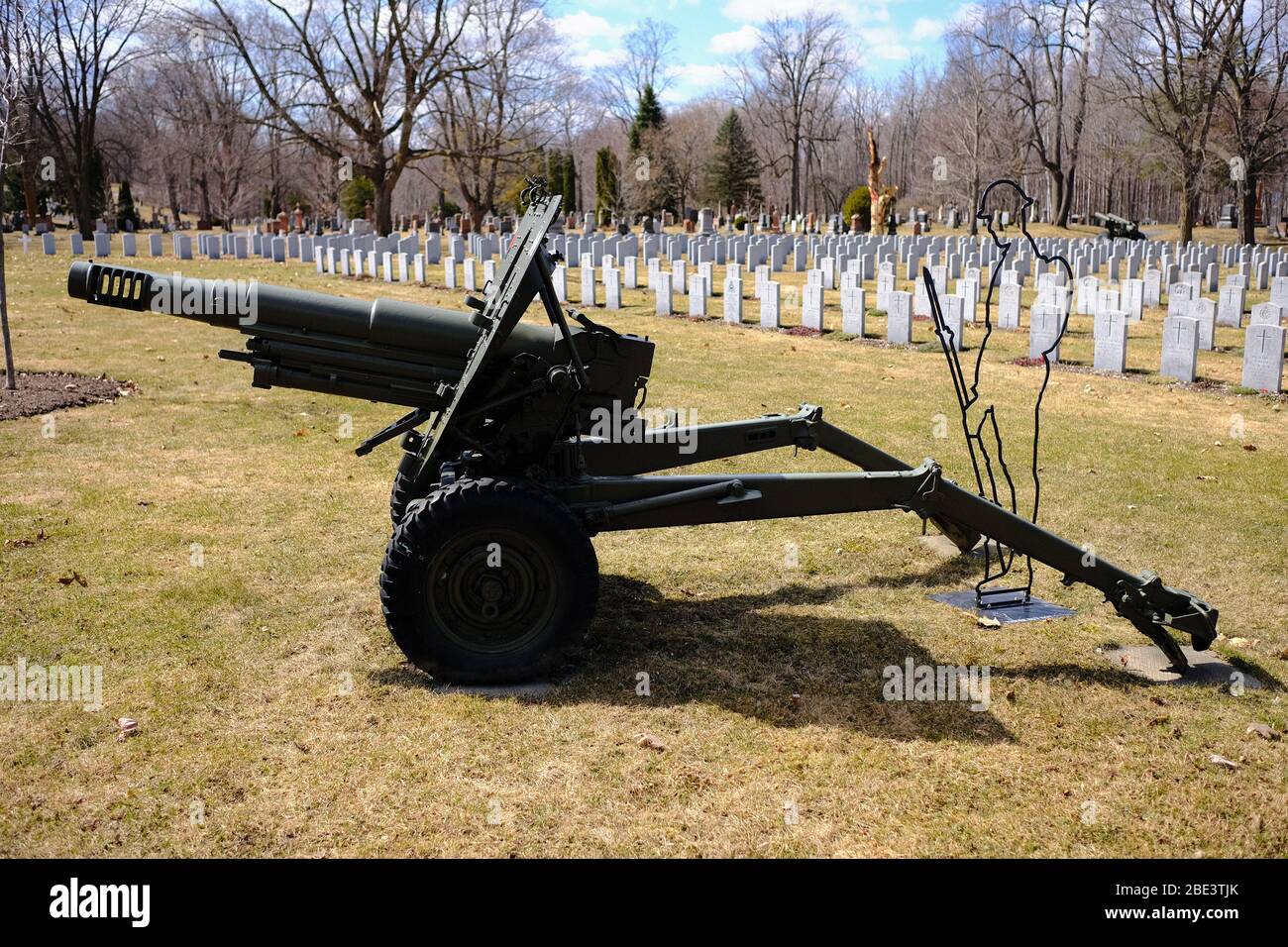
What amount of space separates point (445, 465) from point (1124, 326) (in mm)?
12018

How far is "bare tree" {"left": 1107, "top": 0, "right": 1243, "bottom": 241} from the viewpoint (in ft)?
129

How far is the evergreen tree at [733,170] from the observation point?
6556 cm

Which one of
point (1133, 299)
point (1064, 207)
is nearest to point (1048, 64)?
point (1064, 207)

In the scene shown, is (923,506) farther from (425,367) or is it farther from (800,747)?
(425,367)

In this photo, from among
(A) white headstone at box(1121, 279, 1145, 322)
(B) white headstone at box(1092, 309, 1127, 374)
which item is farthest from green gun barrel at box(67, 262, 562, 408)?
(A) white headstone at box(1121, 279, 1145, 322)

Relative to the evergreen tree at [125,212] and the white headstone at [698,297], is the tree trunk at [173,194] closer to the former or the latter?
the evergreen tree at [125,212]

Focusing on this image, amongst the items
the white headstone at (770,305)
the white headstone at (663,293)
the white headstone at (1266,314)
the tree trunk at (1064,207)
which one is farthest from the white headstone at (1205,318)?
the tree trunk at (1064,207)

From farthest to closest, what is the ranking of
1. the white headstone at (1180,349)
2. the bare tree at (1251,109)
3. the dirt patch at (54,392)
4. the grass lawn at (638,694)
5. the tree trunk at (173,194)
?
the tree trunk at (173,194)
the bare tree at (1251,109)
the white headstone at (1180,349)
the dirt patch at (54,392)
the grass lawn at (638,694)

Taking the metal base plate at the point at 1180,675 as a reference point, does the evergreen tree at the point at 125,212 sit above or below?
above

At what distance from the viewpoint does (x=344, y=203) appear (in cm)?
6234

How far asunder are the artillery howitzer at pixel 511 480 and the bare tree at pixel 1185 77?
40.1 metres

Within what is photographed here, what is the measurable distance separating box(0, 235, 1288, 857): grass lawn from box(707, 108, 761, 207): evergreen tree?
2284 inches

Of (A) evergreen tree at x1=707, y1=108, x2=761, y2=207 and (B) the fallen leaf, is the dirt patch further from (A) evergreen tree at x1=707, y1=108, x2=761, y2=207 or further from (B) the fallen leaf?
(A) evergreen tree at x1=707, y1=108, x2=761, y2=207

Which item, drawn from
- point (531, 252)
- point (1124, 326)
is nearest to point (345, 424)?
point (531, 252)
